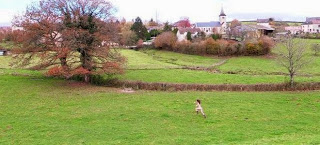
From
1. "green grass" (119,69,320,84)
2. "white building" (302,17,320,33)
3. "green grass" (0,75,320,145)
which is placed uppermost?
"white building" (302,17,320,33)

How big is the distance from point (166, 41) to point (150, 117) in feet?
172

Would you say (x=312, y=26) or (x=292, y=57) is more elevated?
(x=312, y=26)

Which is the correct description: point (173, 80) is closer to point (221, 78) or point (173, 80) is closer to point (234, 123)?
point (221, 78)

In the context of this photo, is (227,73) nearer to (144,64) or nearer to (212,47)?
(144,64)

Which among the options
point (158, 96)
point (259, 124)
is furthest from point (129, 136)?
point (158, 96)

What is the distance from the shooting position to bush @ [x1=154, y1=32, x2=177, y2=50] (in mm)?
75562

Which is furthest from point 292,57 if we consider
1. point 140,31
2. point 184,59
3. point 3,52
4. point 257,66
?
point 140,31

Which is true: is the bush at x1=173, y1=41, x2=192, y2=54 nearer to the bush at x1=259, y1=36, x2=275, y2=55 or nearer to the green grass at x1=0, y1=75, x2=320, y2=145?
the bush at x1=259, y1=36, x2=275, y2=55

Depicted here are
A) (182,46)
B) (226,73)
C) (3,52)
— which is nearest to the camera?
(226,73)

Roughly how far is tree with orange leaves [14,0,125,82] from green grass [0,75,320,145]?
12.6 ft

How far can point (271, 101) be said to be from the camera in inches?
1184

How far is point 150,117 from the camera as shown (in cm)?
2506

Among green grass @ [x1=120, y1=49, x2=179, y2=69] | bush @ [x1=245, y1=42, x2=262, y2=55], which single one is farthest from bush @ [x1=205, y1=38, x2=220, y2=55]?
green grass @ [x1=120, y1=49, x2=179, y2=69]

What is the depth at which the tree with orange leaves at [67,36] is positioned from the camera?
37344mm
